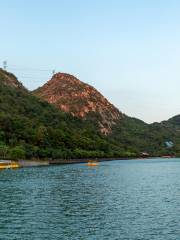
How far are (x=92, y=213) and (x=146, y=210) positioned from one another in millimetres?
11113

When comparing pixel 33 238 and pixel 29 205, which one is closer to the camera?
pixel 33 238

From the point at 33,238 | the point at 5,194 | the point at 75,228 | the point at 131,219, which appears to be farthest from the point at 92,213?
the point at 5,194

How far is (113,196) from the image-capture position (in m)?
108

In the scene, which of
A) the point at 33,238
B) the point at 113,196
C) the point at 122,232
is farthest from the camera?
the point at 113,196

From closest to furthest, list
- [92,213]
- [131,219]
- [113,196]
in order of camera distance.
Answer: [131,219], [92,213], [113,196]

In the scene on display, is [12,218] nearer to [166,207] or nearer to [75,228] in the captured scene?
[75,228]

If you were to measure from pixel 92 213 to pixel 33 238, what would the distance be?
22.6m

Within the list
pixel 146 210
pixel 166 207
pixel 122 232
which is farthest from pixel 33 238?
pixel 166 207

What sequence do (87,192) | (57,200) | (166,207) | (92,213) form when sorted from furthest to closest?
(87,192), (57,200), (166,207), (92,213)

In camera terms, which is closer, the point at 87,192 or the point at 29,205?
the point at 29,205

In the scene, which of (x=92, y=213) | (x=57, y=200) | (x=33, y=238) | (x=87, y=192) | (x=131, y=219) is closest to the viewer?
(x=33, y=238)

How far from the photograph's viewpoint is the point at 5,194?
108250 millimetres

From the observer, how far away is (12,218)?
2899 inches

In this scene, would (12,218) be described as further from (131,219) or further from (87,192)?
(87,192)
